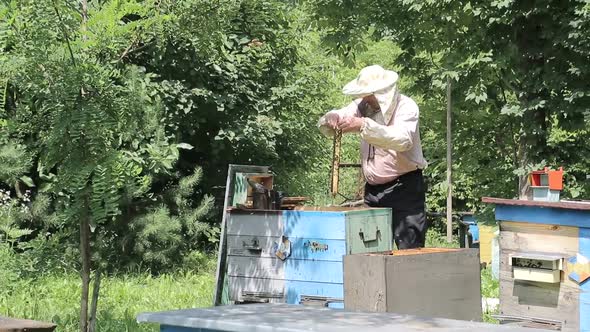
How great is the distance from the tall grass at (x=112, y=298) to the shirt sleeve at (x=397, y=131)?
1.83m

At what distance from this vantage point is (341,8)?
9.23 meters

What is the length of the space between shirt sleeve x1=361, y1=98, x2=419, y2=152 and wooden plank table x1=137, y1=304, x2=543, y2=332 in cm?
190

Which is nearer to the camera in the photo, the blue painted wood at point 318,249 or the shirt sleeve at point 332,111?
the blue painted wood at point 318,249

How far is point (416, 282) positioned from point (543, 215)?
96cm

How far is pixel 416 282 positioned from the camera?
3.48 m

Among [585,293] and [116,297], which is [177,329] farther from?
[116,297]

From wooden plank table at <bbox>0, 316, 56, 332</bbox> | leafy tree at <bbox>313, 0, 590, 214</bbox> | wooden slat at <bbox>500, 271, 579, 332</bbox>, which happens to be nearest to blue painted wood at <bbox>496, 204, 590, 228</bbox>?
wooden slat at <bbox>500, 271, 579, 332</bbox>

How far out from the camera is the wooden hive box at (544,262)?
157 inches

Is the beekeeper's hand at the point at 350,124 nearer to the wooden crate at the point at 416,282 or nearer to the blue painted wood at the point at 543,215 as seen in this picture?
the wooden crate at the point at 416,282

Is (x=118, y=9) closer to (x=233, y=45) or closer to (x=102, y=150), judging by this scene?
(x=102, y=150)

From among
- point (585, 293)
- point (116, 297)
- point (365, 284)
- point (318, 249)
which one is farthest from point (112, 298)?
point (585, 293)

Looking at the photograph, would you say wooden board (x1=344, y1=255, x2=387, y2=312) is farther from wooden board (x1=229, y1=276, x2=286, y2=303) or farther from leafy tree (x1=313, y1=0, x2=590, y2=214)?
leafy tree (x1=313, y1=0, x2=590, y2=214)

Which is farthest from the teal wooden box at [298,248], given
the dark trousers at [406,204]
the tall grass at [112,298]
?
the tall grass at [112,298]

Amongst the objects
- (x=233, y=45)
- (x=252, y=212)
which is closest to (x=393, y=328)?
(x=252, y=212)
